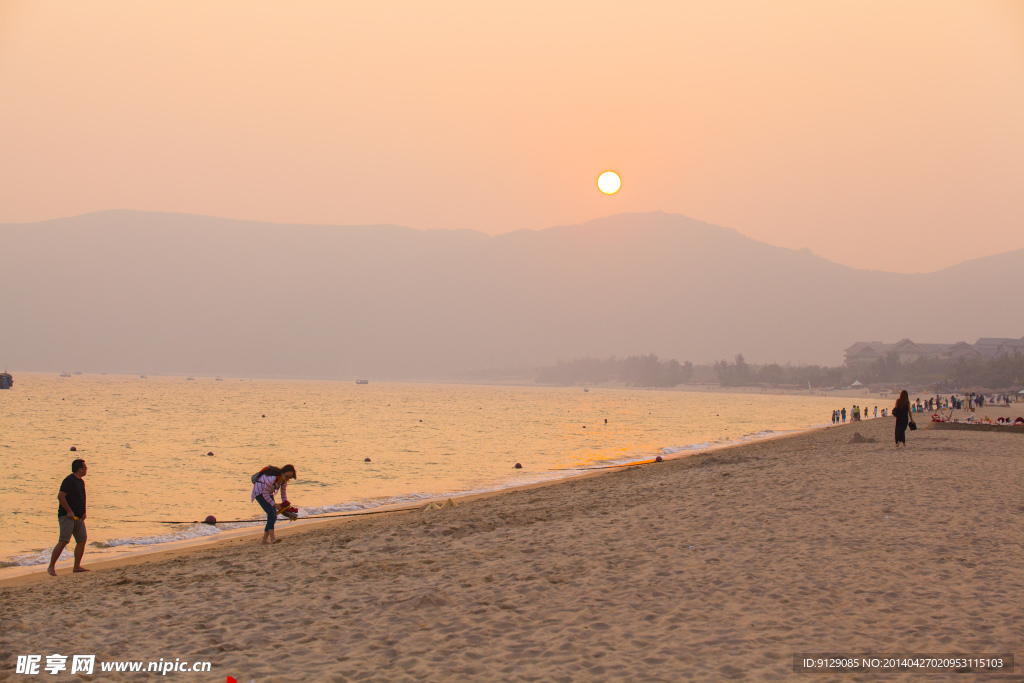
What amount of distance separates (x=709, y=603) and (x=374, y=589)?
4.83 meters

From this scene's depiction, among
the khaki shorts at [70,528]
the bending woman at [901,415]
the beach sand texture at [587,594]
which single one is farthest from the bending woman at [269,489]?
the bending woman at [901,415]

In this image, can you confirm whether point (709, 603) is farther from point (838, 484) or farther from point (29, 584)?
point (29, 584)

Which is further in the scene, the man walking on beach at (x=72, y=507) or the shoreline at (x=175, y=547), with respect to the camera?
the shoreline at (x=175, y=547)

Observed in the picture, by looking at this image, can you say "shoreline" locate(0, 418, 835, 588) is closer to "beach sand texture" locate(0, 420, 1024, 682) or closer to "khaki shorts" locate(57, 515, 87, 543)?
"beach sand texture" locate(0, 420, 1024, 682)

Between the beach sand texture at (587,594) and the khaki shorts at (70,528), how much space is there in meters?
0.76

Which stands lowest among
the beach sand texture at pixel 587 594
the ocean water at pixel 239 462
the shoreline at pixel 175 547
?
the ocean water at pixel 239 462

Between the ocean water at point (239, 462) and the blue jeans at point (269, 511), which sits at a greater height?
the blue jeans at point (269, 511)

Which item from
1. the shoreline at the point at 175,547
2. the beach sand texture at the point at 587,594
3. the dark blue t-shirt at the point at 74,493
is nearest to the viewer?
the beach sand texture at the point at 587,594

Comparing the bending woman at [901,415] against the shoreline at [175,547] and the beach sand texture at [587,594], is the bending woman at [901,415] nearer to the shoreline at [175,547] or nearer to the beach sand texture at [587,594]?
the beach sand texture at [587,594]

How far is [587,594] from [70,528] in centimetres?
967

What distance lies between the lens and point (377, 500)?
82.0 ft

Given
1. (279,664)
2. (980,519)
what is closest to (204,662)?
(279,664)

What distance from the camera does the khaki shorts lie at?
13.0 meters

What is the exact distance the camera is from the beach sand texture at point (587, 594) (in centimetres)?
777
